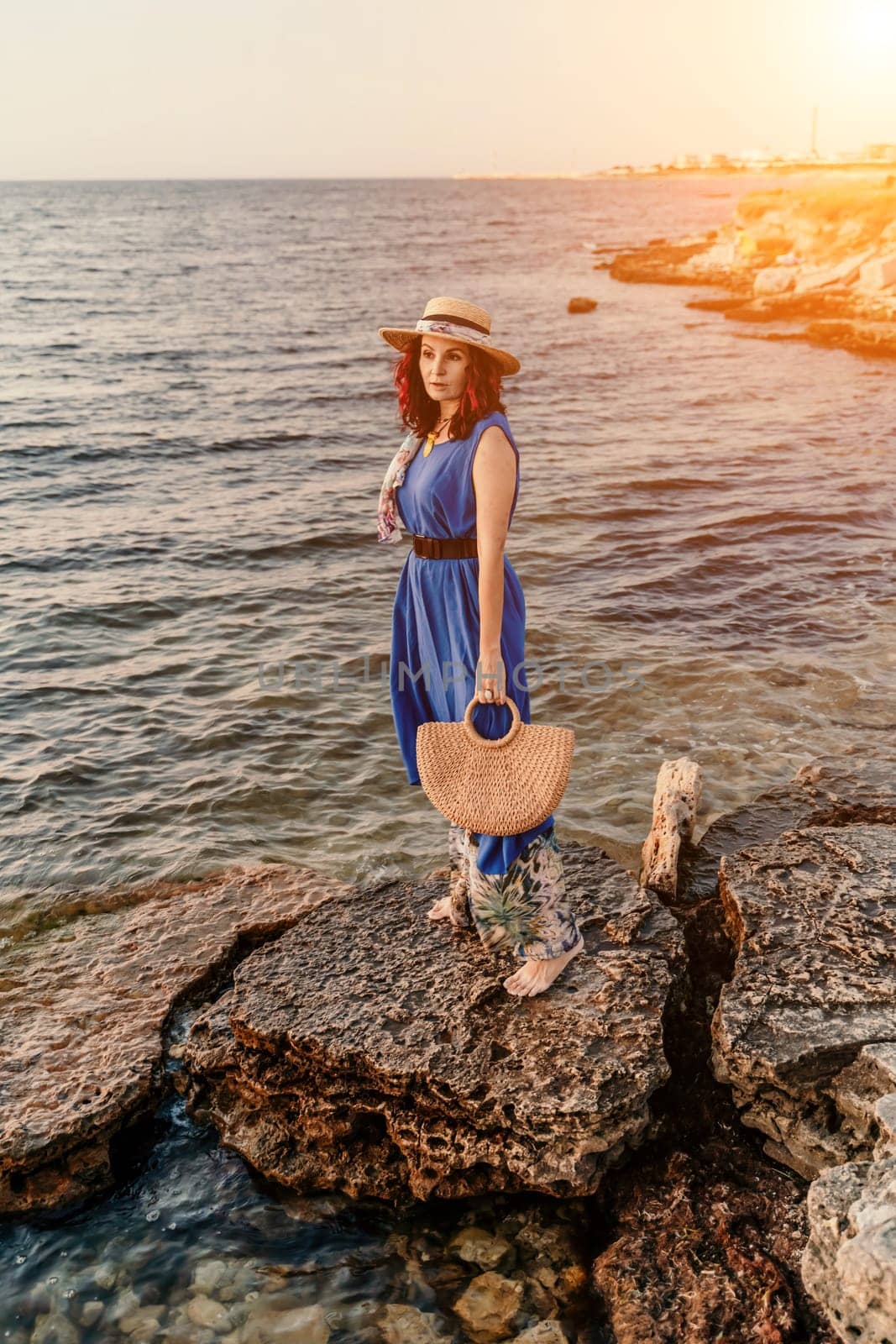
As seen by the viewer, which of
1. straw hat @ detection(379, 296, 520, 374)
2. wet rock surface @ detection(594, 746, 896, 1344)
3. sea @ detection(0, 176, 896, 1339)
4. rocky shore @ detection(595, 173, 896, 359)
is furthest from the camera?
rocky shore @ detection(595, 173, 896, 359)

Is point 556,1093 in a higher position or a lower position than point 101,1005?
higher

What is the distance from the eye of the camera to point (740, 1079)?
2.99 meters

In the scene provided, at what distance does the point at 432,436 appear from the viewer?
330 centimetres

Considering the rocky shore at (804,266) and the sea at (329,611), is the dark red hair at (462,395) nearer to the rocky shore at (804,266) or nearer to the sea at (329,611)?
the sea at (329,611)

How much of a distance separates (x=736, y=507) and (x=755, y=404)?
7.08 m

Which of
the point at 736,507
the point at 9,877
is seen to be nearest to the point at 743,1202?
the point at 9,877

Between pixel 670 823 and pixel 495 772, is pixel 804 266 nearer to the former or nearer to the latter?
pixel 670 823

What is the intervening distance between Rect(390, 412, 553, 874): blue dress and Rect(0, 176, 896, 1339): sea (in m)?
1.66

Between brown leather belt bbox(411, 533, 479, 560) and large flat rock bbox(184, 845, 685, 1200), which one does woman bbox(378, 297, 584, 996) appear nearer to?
brown leather belt bbox(411, 533, 479, 560)

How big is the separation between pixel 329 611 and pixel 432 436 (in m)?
5.94

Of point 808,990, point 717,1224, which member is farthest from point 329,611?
point 717,1224

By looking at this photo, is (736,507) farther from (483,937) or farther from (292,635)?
(483,937)

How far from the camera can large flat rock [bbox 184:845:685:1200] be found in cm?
294

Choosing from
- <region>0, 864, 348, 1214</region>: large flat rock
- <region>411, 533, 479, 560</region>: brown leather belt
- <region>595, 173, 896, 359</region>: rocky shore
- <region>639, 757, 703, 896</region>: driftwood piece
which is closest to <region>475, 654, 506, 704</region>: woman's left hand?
<region>411, 533, 479, 560</region>: brown leather belt
